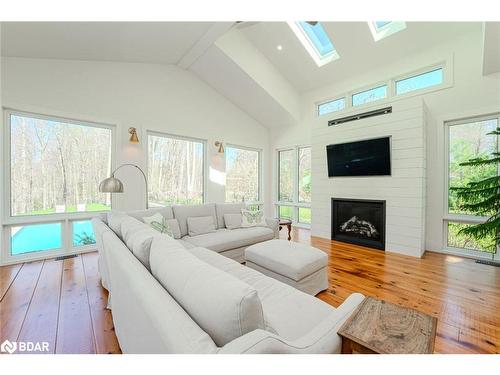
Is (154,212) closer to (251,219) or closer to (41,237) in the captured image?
(251,219)

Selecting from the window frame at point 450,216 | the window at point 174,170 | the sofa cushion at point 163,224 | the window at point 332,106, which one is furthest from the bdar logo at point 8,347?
the window at point 332,106

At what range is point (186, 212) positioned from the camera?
11.0 feet

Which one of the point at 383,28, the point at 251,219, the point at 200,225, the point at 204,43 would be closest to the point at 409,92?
the point at 383,28

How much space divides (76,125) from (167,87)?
5.77 ft

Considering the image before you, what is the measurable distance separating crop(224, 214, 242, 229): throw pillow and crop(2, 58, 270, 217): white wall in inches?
60.9

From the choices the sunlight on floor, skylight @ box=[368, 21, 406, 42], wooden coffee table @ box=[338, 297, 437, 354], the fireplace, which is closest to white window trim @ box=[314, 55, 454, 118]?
→ skylight @ box=[368, 21, 406, 42]

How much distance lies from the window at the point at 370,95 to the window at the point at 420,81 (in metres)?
0.24

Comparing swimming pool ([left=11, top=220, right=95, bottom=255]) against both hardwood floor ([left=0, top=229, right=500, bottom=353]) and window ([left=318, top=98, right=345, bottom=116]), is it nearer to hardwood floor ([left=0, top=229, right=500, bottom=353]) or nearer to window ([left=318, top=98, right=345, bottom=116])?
hardwood floor ([left=0, top=229, right=500, bottom=353])

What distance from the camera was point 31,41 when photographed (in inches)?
106

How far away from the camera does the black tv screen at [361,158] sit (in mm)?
3779

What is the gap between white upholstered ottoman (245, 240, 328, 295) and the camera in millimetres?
2121

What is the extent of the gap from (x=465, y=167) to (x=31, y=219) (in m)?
6.61

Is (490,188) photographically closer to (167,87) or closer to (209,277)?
(209,277)

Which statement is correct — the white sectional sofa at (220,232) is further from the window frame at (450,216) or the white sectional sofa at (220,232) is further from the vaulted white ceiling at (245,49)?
the window frame at (450,216)
